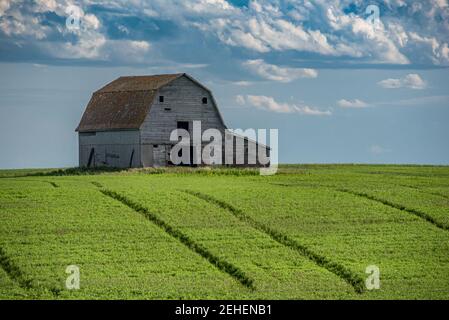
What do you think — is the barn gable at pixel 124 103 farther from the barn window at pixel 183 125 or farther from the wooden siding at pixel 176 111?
the barn window at pixel 183 125

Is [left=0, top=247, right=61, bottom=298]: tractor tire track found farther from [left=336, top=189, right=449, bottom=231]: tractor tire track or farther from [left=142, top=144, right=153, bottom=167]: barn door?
[left=142, top=144, right=153, bottom=167]: barn door

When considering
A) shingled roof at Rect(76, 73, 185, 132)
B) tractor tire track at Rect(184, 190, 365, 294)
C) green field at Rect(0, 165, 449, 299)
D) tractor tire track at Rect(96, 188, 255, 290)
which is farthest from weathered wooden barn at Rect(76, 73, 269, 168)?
tractor tire track at Rect(184, 190, 365, 294)

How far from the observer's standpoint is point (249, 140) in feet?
247

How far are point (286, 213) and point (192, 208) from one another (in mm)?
4307

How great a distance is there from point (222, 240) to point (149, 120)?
118 ft

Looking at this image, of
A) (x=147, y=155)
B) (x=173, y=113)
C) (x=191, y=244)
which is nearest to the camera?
(x=191, y=244)

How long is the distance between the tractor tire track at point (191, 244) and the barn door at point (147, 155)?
77.0ft

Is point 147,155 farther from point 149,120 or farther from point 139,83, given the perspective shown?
point 139,83

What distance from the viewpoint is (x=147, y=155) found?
7244 cm

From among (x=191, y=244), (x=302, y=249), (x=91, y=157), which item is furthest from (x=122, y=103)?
(x=302, y=249)

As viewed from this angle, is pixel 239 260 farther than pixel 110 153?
No

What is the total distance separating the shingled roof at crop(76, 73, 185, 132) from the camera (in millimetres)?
73625
